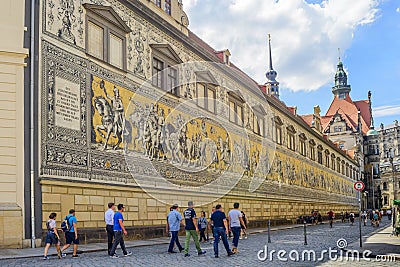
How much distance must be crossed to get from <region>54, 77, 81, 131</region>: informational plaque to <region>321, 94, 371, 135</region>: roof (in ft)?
281

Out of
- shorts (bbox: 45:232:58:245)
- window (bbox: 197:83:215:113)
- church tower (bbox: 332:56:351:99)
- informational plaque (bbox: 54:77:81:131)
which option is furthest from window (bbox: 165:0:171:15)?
church tower (bbox: 332:56:351:99)

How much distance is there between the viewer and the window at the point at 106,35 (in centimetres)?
1768

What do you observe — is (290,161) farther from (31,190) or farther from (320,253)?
(31,190)

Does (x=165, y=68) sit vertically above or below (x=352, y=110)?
below

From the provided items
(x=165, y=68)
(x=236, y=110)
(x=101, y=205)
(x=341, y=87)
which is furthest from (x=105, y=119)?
(x=341, y=87)

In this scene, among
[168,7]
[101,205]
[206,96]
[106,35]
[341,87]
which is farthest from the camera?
[341,87]

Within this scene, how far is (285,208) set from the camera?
40.2 meters

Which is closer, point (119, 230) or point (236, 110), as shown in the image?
point (119, 230)

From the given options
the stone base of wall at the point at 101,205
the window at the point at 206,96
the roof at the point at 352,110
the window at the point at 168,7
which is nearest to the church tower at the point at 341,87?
the roof at the point at 352,110

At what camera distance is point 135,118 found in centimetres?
1934

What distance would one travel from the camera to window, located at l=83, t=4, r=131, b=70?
1768 cm

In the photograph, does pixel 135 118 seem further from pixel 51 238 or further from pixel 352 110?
pixel 352 110

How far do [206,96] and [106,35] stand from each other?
9121mm

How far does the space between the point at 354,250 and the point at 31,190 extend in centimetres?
927
